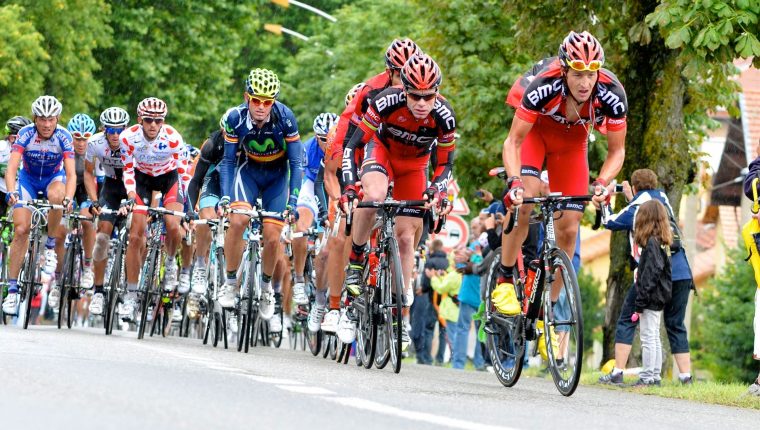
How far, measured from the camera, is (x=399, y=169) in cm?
1374

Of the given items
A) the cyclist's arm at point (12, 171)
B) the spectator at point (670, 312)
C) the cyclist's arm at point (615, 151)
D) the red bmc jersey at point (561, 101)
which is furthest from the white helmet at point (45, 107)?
the cyclist's arm at point (615, 151)

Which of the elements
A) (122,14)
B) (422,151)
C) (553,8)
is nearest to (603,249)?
(122,14)

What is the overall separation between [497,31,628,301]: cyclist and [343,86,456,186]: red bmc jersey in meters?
1.05

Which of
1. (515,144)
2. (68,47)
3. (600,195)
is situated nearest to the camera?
(600,195)

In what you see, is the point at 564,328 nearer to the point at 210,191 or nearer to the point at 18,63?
the point at 210,191

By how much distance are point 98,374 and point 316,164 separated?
8503 mm

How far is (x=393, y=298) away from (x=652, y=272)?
2.92m

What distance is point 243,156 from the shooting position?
53.5 feet

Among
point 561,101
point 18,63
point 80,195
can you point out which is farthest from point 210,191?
point 18,63

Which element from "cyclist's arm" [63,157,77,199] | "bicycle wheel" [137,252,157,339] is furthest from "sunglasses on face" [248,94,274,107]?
"cyclist's arm" [63,157,77,199]

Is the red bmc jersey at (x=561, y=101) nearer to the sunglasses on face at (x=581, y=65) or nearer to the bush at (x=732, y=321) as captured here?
the sunglasses on face at (x=581, y=65)

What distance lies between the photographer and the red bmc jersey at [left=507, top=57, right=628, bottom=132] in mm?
11844

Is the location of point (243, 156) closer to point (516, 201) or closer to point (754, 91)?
point (516, 201)

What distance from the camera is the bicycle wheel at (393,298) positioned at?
498 inches
